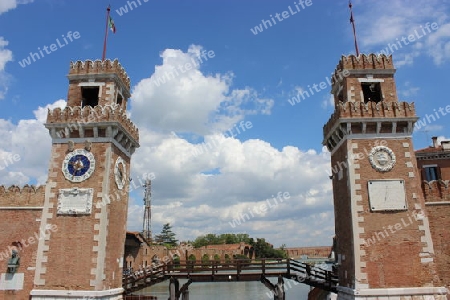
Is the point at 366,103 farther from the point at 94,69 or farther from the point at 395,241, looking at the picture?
the point at 94,69

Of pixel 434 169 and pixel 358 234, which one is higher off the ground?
pixel 434 169

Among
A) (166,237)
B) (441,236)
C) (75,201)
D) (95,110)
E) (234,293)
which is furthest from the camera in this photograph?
(166,237)

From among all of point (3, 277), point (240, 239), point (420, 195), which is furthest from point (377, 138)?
point (240, 239)

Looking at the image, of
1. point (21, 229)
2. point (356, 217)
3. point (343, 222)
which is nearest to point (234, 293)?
point (343, 222)

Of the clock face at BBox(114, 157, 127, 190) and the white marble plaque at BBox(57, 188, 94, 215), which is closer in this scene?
the white marble plaque at BBox(57, 188, 94, 215)

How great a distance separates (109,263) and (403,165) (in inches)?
680

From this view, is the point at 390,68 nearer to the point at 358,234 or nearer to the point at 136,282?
the point at 358,234

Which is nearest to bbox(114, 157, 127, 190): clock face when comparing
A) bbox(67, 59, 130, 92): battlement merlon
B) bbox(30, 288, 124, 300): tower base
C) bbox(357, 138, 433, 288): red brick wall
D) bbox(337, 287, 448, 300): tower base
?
bbox(67, 59, 130, 92): battlement merlon

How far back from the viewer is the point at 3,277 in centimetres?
2059

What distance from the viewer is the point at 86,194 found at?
68.7ft

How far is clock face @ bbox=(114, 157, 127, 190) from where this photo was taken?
2253cm

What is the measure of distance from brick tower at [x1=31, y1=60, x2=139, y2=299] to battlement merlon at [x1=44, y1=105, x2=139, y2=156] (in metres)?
0.05

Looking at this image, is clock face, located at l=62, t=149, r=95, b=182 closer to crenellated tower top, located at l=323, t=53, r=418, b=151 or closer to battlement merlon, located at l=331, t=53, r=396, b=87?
crenellated tower top, located at l=323, t=53, r=418, b=151

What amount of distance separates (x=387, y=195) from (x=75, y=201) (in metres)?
17.2
